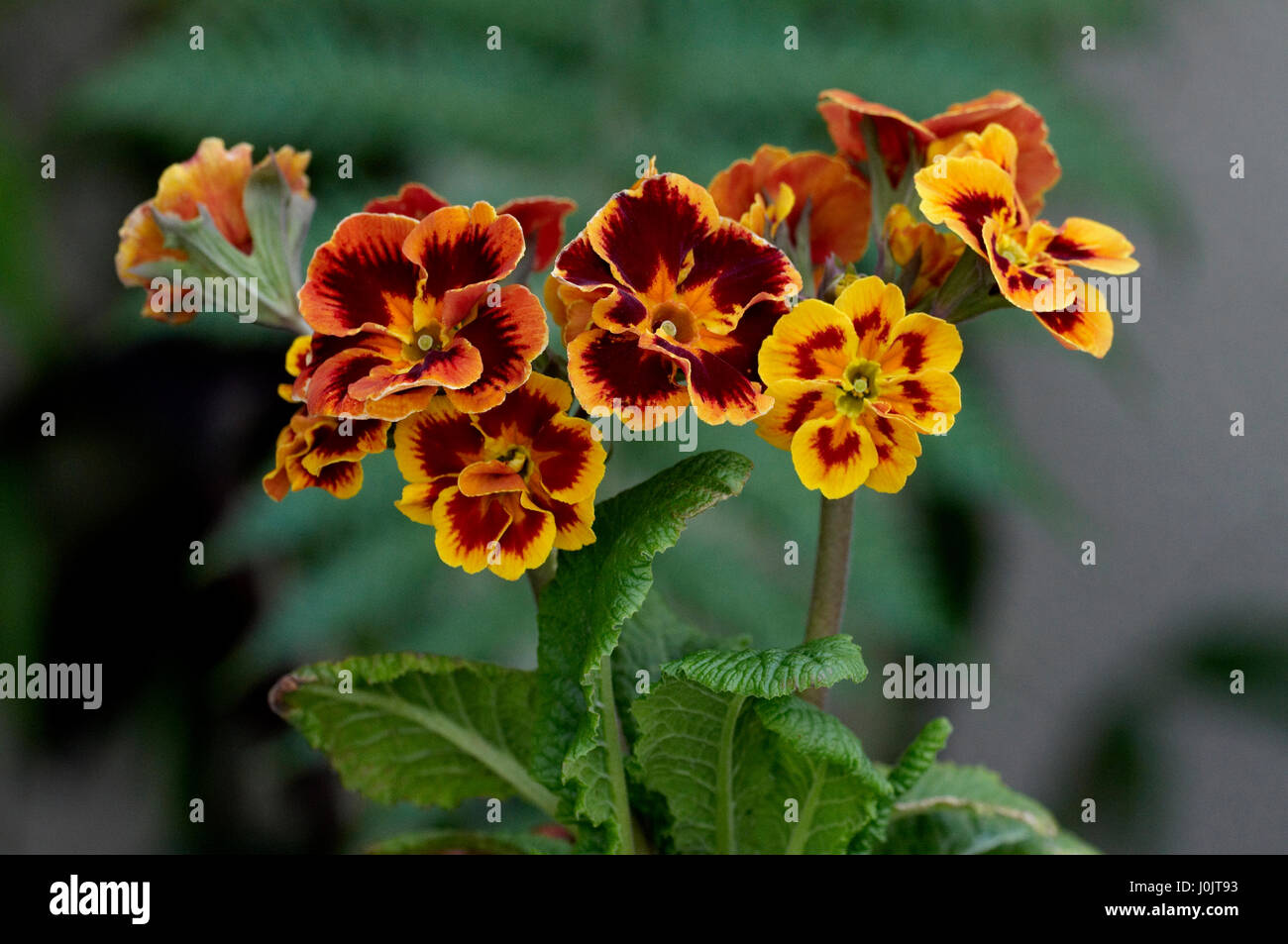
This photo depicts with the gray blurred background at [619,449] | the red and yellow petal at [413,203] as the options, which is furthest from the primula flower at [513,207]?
the gray blurred background at [619,449]

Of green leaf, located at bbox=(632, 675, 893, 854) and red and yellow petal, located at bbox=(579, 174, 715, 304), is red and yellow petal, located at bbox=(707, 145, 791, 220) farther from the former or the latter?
green leaf, located at bbox=(632, 675, 893, 854)

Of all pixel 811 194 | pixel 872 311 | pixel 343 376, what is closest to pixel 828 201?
pixel 811 194

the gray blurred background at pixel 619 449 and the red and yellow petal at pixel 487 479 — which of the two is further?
the gray blurred background at pixel 619 449

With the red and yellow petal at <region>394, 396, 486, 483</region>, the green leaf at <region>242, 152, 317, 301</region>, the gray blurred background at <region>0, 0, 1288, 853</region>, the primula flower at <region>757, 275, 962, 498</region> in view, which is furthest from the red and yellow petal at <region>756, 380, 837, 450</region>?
the gray blurred background at <region>0, 0, 1288, 853</region>

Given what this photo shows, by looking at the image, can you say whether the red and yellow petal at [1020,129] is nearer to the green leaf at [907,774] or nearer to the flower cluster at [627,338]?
the flower cluster at [627,338]

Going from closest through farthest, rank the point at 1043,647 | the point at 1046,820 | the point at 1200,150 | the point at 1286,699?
1. the point at 1046,820
2. the point at 1286,699
3. the point at 1200,150
4. the point at 1043,647
